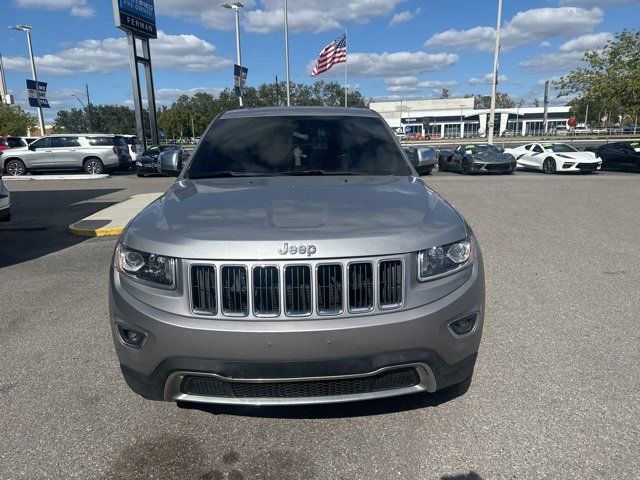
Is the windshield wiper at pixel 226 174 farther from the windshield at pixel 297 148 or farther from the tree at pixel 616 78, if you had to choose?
the tree at pixel 616 78

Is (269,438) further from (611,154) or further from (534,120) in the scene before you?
(534,120)

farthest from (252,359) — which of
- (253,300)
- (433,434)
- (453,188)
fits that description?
(453,188)

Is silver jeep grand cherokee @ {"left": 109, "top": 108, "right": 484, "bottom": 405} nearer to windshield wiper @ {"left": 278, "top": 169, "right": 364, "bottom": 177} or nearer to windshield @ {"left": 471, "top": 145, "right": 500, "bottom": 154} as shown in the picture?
windshield wiper @ {"left": 278, "top": 169, "right": 364, "bottom": 177}

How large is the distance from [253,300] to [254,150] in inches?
73.0

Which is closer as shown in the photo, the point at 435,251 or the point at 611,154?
the point at 435,251

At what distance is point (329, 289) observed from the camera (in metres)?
2.16

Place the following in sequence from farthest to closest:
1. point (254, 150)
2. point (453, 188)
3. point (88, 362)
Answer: point (453, 188) < point (254, 150) < point (88, 362)

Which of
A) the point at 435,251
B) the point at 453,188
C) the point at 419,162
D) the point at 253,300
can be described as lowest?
the point at 453,188

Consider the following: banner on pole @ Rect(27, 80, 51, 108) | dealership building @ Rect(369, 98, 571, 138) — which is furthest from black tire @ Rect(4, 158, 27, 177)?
dealership building @ Rect(369, 98, 571, 138)

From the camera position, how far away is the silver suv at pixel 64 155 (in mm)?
22047

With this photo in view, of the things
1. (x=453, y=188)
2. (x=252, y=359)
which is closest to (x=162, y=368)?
(x=252, y=359)

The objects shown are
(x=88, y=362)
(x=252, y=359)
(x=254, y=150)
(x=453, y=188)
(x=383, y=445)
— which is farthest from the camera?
(x=453, y=188)

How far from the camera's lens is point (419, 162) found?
4.42 meters

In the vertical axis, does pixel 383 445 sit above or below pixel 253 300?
below
